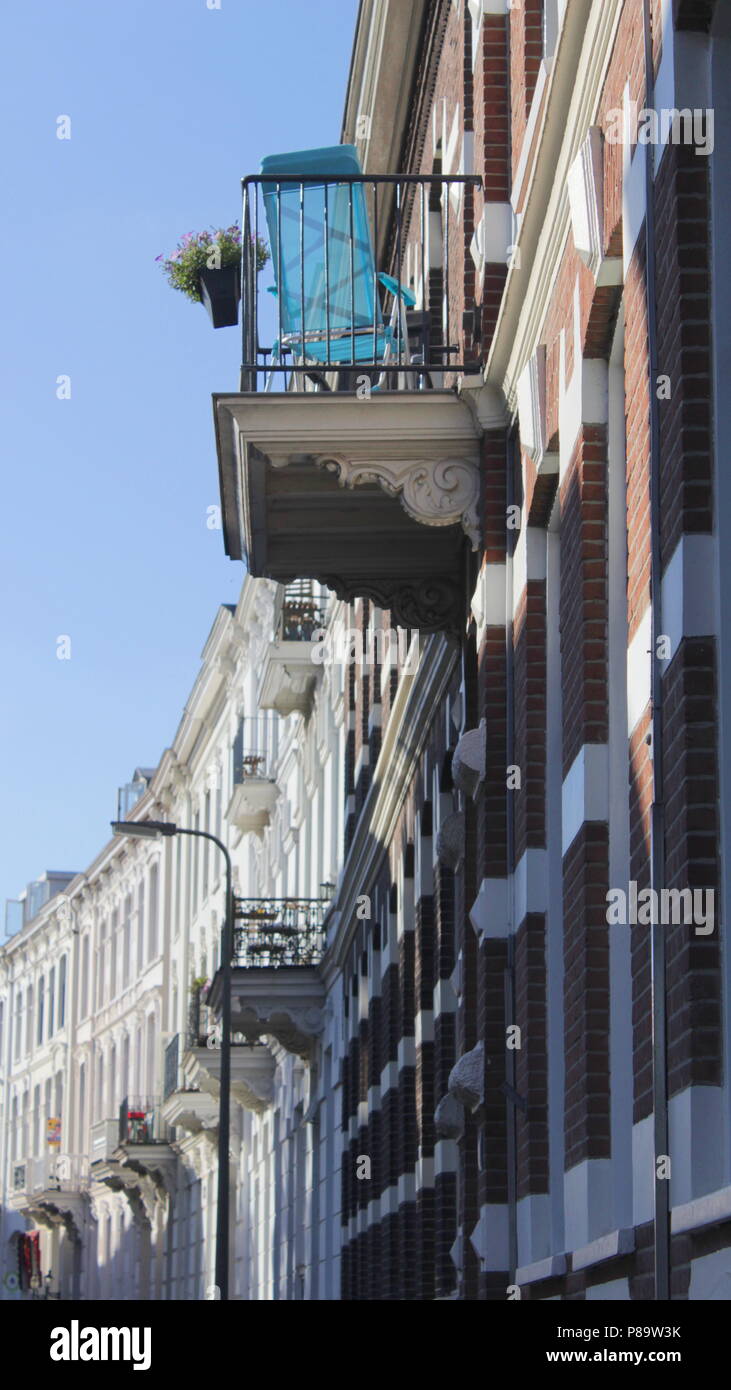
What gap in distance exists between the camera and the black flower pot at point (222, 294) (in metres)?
16.5

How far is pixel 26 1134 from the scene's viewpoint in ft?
237

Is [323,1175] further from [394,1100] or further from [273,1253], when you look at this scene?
[394,1100]

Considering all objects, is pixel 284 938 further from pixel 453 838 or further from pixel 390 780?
pixel 453 838

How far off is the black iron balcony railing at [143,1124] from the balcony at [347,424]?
34.8 meters

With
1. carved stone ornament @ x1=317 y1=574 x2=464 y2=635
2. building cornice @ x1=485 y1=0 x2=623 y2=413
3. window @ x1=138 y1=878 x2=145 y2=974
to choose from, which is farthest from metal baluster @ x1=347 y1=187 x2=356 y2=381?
window @ x1=138 y1=878 x2=145 y2=974

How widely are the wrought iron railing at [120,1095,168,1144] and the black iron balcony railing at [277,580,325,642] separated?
19.3 meters

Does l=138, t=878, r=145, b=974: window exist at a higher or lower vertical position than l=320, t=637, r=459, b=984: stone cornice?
higher

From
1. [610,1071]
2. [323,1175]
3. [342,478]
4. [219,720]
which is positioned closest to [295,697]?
[323,1175]

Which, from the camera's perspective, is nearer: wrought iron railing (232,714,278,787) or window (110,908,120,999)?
wrought iron railing (232,714,278,787)

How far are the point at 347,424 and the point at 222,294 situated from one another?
4930 mm

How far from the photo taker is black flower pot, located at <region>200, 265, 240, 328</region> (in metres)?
16.5

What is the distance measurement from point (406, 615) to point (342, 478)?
218 cm

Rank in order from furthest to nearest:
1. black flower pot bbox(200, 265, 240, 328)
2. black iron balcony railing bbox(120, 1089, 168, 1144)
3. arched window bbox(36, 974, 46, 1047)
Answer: arched window bbox(36, 974, 46, 1047) < black iron balcony railing bbox(120, 1089, 168, 1144) < black flower pot bbox(200, 265, 240, 328)

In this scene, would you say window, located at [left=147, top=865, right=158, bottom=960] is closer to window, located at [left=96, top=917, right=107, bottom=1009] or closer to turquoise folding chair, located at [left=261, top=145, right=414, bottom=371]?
window, located at [left=96, top=917, right=107, bottom=1009]
